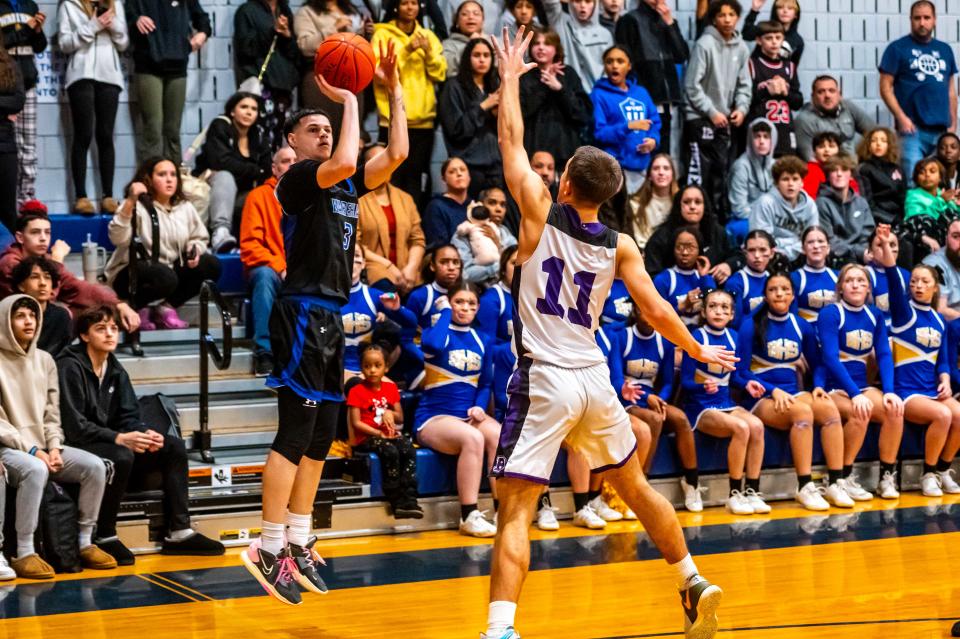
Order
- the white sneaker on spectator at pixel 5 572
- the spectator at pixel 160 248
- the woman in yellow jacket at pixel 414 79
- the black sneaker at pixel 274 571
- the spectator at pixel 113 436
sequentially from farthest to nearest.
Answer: the woman in yellow jacket at pixel 414 79 → the spectator at pixel 160 248 → the spectator at pixel 113 436 → the white sneaker on spectator at pixel 5 572 → the black sneaker at pixel 274 571

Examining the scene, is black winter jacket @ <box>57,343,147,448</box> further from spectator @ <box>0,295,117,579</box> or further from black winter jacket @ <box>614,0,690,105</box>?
black winter jacket @ <box>614,0,690,105</box>

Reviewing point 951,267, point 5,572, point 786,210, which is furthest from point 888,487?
point 5,572

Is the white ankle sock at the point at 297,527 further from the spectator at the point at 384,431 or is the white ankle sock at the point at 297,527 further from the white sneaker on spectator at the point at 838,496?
the white sneaker on spectator at the point at 838,496

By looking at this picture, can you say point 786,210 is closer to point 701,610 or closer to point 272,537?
point 701,610

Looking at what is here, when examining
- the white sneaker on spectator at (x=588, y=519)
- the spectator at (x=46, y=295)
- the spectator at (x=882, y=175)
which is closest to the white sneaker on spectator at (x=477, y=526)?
the white sneaker on spectator at (x=588, y=519)

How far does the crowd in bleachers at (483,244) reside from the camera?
788 centimetres

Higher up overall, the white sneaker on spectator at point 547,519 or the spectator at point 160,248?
the spectator at point 160,248

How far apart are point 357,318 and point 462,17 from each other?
3.25 metres

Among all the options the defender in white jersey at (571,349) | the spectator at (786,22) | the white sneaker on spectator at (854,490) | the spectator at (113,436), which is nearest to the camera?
the defender in white jersey at (571,349)

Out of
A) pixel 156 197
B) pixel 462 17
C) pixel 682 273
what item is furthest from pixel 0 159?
pixel 682 273

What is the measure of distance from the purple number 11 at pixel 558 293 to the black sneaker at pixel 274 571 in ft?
5.08

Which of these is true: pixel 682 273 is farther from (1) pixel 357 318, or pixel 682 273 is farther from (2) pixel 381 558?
(2) pixel 381 558

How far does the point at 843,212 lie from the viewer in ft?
37.7

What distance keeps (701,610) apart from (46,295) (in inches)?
167
